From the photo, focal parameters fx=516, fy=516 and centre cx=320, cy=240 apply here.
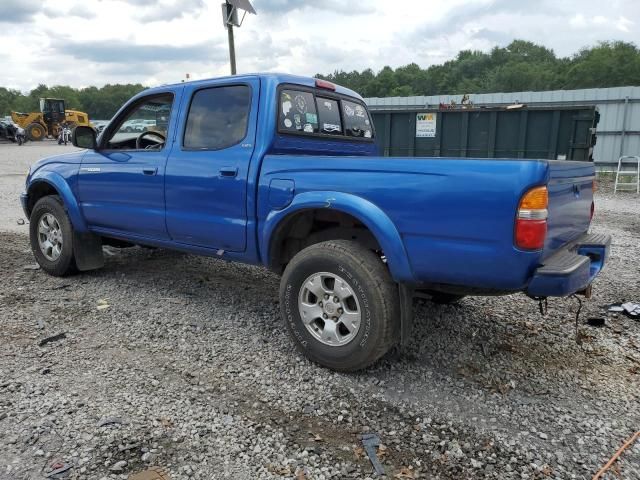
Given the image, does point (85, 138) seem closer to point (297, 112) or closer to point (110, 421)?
point (297, 112)

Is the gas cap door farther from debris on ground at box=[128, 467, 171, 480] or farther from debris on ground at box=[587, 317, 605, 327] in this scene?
debris on ground at box=[587, 317, 605, 327]

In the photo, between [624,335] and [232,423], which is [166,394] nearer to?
[232,423]

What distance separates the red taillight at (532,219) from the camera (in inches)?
103

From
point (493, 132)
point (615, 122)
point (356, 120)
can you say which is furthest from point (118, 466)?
point (615, 122)

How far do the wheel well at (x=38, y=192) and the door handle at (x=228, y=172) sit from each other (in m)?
2.60

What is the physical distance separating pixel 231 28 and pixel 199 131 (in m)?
4.35

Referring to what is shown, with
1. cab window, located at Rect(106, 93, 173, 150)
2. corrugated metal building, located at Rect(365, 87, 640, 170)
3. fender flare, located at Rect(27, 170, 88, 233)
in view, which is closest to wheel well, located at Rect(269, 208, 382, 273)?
cab window, located at Rect(106, 93, 173, 150)

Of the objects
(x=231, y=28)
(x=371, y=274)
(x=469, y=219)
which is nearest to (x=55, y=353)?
(x=371, y=274)

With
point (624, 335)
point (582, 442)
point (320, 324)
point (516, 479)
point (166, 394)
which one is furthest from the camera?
point (624, 335)

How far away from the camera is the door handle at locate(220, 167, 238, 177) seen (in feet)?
12.4

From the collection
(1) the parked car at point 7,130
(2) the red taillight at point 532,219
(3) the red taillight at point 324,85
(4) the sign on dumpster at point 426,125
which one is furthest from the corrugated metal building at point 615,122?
(1) the parked car at point 7,130

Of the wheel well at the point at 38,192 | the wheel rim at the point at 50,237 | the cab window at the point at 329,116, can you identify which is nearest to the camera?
the cab window at the point at 329,116

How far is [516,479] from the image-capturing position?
2.42 meters

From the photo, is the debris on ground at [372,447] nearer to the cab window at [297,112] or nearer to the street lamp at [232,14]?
the cab window at [297,112]
